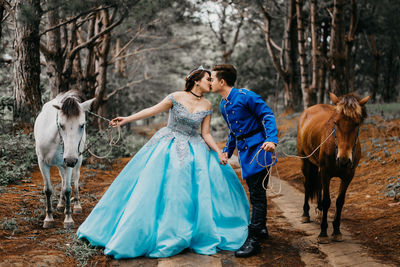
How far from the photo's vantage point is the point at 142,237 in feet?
12.7

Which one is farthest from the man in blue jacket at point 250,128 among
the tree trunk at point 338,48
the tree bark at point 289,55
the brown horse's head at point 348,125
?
the tree bark at point 289,55

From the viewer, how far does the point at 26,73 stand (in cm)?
913

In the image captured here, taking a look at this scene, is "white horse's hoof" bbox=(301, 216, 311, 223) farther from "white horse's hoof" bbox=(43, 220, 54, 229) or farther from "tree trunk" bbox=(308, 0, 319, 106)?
"tree trunk" bbox=(308, 0, 319, 106)

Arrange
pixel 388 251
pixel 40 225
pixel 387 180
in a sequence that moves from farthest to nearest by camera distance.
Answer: pixel 387 180 < pixel 40 225 < pixel 388 251

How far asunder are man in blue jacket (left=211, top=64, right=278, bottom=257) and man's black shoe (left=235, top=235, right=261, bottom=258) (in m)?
0.05

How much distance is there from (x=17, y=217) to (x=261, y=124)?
366 cm

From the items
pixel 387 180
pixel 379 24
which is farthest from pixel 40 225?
pixel 379 24

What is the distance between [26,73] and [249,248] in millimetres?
7531

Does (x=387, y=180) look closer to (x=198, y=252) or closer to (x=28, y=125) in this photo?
(x=198, y=252)

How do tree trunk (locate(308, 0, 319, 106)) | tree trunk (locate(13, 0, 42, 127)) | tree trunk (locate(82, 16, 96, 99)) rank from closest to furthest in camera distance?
tree trunk (locate(13, 0, 42, 127)) → tree trunk (locate(308, 0, 319, 106)) → tree trunk (locate(82, 16, 96, 99))

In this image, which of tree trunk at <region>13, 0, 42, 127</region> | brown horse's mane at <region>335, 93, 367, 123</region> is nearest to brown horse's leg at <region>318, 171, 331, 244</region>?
brown horse's mane at <region>335, 93, 367, 123</region>

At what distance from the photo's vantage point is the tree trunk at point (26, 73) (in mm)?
8945

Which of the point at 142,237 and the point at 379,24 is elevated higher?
the point at 379,24

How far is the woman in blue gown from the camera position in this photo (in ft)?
12.8
